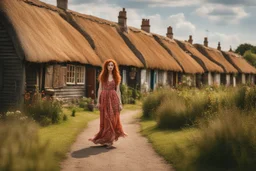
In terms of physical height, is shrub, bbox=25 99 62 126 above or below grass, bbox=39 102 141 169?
above

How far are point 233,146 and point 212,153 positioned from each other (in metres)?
0.45

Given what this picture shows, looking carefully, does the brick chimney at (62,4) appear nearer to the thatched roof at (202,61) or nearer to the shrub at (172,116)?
the shrub at (172,116)

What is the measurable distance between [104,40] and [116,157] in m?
15.0

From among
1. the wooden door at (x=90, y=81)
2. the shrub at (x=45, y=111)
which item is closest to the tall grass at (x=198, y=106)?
the shrub at (x=45, y=111)

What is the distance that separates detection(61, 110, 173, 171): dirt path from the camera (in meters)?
6.90

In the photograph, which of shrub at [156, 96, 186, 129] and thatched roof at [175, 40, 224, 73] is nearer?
shrub at [156, 96, 186, 129]

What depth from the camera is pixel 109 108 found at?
9.02 m

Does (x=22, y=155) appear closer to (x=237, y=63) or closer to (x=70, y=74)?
(x=70, y=74)

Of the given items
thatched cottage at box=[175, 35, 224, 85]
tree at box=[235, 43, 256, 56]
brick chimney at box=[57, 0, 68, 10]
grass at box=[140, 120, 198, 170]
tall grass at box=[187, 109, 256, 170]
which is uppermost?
tree at box=[235, 43, 256, 56]

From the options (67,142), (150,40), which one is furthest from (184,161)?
(150,40)

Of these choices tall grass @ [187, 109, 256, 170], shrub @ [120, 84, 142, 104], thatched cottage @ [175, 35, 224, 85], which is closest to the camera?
tall grass @ [187, 109, 256, 170]

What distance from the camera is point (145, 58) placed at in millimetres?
24781

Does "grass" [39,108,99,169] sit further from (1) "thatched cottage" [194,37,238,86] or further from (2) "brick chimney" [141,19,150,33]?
(1) "thatched cottage" [194,37,238,86]

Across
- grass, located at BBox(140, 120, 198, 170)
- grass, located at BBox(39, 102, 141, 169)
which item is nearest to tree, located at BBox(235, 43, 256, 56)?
grass, located at BBox(39, 102, 141, 169)
